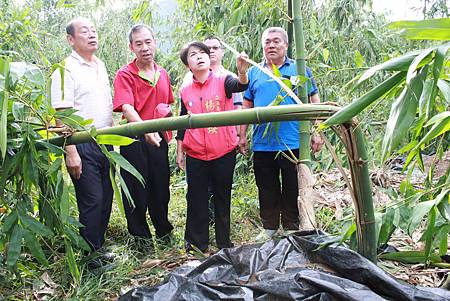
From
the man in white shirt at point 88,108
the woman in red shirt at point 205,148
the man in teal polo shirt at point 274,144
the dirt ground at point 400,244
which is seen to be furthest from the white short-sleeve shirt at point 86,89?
the dirt ground at point 400,244

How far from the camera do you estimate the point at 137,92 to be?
2.60 m

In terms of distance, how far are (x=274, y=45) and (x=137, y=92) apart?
771 mm

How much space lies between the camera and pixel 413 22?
820mm

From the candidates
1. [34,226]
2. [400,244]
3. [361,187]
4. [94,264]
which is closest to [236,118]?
[361,187]

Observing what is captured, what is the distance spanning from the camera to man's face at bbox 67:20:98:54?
2.44 metres

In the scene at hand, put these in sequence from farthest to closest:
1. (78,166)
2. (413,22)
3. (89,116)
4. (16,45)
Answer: (16,45)
(89,116)
(78,166)
(413,22)

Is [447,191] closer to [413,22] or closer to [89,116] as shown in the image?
[413,22]

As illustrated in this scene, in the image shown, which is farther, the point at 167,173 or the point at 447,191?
the point at 167,173

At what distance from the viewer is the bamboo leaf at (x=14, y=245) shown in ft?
5.21

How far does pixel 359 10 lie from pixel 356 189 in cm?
299

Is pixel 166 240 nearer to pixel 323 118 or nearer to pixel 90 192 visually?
pixel 90 192

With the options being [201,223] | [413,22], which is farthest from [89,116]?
[413,22]

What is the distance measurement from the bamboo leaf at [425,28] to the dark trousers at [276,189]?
1723 millimetres

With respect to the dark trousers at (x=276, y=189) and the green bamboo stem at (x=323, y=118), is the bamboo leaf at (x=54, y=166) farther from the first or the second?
the dark trousers at (x=276, y=189)
